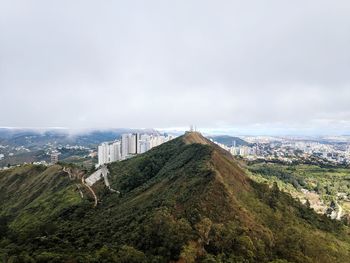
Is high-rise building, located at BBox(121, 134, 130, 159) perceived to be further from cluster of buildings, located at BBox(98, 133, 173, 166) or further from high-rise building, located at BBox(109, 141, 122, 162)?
high-rise building, located at BBox(109, 141, 122, 162)

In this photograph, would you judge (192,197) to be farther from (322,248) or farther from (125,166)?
(125,166)

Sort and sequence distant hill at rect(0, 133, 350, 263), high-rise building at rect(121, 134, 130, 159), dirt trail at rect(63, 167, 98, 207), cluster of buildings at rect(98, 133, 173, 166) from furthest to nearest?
high-rise building at rect(121, 134, 130, 159) < cluster of buildings at rect(98, 133, 173, 166) < dirt trail at rect(63, 167, 98, 207) < distant hill at rect(0, 133, 350, 263)

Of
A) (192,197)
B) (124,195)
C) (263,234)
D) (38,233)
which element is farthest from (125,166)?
(263,234)

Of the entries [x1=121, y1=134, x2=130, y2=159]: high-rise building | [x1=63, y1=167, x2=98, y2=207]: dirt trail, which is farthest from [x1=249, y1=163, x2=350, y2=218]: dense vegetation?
[x1=121, y1=134, x2=130, y2=159]: high-rise building

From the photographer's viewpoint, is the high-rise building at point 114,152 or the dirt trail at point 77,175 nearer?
the dirt trail at point 77,175

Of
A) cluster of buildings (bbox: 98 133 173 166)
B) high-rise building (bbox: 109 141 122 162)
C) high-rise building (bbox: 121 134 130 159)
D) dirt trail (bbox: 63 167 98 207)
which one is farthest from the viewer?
high-rise building (bbox: 121 134 130 159)

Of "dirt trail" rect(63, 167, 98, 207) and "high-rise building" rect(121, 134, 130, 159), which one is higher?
"high-rise building" rect(121, 134, 130, 159)

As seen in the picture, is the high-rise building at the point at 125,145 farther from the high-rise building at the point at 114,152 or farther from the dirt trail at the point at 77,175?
the dirt trail at the point at 77,175

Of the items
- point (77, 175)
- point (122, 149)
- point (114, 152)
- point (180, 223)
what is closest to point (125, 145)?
point (122, 149)

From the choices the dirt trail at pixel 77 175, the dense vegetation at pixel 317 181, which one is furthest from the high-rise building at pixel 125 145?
the dirt trail at pixel 77 175

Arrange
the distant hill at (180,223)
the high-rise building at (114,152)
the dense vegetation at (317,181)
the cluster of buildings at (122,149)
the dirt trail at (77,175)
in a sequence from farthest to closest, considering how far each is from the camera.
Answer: the cluster of buildings at (122,149), the high-rise building at (114,152), the dense vegetation at (317,181), the dirt trail at (77,175), the distant hill at (180,223)
